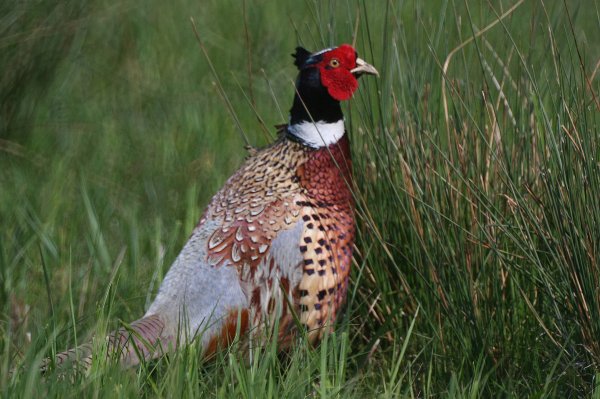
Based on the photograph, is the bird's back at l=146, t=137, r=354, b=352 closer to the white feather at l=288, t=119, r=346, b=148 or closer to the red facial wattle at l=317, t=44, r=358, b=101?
the white feather at l=288, t=119, r=346, b=148

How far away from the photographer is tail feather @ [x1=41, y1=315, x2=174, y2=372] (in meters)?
2.71

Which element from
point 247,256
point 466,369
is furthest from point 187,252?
point 466,369

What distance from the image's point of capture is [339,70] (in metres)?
3.26

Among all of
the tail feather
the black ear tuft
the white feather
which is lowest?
the tail feather

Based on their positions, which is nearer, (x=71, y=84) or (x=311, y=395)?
(x=311, y=395)

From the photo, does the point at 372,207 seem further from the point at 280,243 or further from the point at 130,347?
the point at 130,347

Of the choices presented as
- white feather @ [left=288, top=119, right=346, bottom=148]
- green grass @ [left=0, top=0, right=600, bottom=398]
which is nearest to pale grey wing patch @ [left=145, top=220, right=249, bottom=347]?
green grass @ [left=0, top=0, right=600, bottom=398]

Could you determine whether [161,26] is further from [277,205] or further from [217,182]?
[277,205]

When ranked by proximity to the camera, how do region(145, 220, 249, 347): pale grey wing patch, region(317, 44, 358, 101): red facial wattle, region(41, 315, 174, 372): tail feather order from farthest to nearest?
region(317, 44, 358, 101): red facial wattle, region(145, 220, 249, 347): pale grey wing patch, region(41, 315, 174, 372): tail feather

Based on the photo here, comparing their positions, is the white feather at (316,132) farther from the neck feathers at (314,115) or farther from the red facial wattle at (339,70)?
the red facial wattle at (339,70)

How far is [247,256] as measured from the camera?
3.16 m

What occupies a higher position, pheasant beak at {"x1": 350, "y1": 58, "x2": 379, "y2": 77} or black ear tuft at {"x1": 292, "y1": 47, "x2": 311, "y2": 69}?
black ear tuft at {"x1": 292, "y1": 47, "x2": 311, "y2": 69}

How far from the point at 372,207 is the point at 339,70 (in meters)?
0.48

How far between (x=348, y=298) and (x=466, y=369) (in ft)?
1.82
